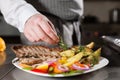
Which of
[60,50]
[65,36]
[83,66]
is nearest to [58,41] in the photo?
[60,50]

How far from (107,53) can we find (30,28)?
0.33 m

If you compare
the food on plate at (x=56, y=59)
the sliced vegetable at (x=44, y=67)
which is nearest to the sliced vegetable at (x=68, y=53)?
the food on plate at (x=56, y=59)

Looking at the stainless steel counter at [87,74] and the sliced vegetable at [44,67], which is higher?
the sliced vegetable at [44,67]

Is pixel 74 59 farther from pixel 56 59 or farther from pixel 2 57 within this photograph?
pixel 2 57

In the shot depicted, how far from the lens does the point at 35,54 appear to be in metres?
0.96

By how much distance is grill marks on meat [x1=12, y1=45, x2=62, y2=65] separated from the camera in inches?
36.1

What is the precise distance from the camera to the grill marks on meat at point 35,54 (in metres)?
0.92

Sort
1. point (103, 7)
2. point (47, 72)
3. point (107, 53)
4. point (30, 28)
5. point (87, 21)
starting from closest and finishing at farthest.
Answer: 1. point (47, 72)
2. point (30, 28)
3. point (107, 53)
4. point (87, 21)
5. point (103, 7)

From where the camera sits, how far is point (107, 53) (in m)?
1.17

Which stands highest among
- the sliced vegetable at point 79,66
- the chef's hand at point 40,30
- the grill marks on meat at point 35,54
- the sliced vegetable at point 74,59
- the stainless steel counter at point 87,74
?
the chef's hand at point 40,30

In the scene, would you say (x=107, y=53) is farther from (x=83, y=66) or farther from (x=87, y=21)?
(x=87, y=21)

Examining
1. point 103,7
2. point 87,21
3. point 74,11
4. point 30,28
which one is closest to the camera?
point 30,28

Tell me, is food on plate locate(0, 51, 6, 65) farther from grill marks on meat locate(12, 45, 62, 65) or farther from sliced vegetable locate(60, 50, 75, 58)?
sliced vegetable locate(60, 50, 75, 58)

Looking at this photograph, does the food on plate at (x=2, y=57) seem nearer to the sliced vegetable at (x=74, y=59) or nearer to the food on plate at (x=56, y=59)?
the food on plate at (x=56, y=59)
